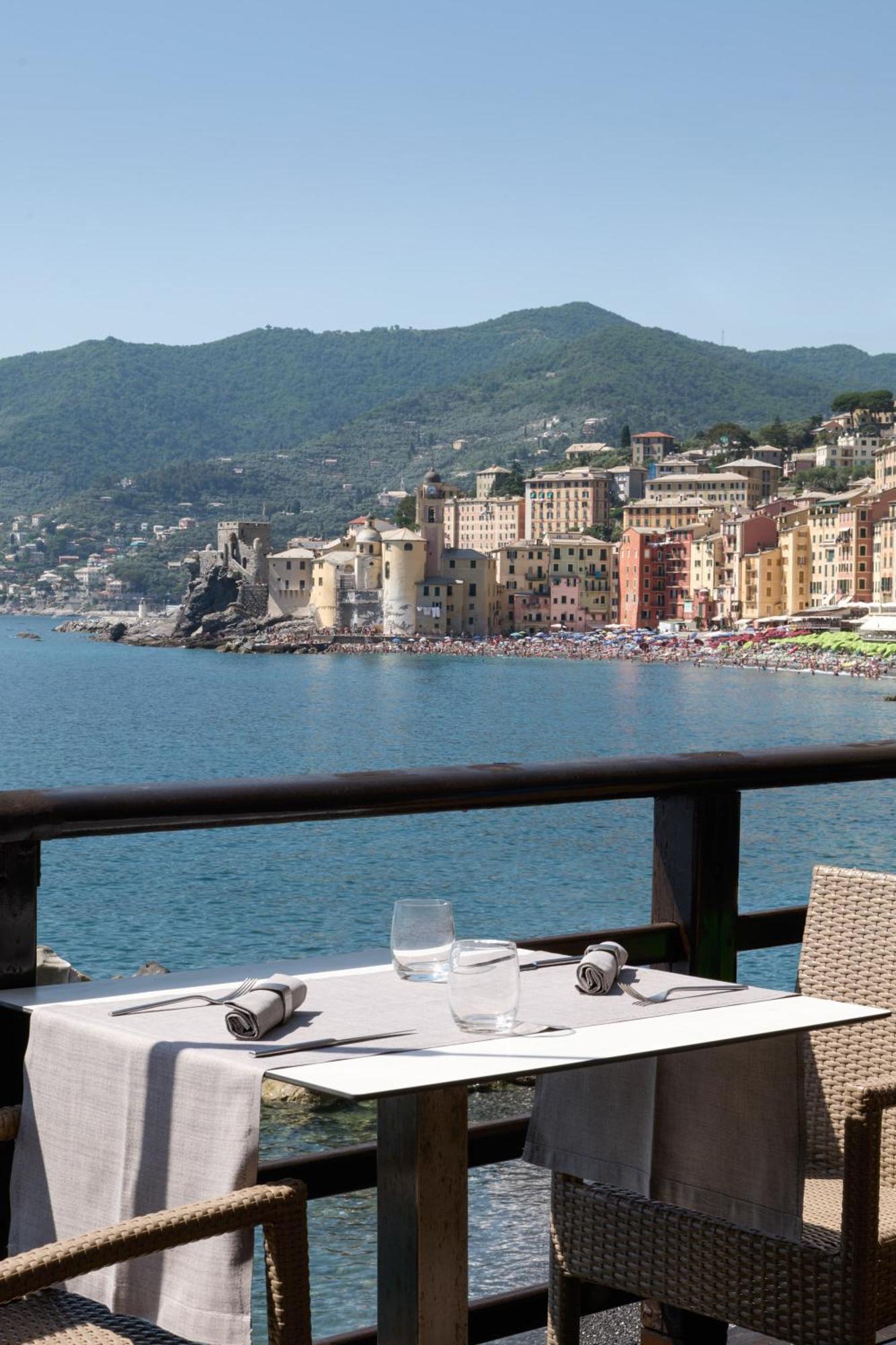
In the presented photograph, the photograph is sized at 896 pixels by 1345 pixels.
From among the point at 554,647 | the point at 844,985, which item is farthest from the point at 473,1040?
the point at 554,647

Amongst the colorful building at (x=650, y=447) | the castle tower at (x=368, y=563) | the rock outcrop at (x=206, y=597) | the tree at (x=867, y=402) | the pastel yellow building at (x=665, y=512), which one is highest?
the tree at (x=867, y=402)

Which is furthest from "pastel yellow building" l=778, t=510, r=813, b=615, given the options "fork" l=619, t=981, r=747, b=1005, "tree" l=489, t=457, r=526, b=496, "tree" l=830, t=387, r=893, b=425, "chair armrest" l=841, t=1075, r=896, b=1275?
"chair armrest" l=841, t=1075, r=896, b=1275

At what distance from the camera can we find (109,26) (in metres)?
32.6

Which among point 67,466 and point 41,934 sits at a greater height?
point 67,466

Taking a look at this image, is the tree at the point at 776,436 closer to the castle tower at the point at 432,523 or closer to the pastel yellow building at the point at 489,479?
the pastel yellow building at the point at 489,479

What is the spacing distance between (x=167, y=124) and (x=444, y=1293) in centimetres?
3418

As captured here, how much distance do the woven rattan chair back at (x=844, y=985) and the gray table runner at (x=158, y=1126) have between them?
0.47 metres

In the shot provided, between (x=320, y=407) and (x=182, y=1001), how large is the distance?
154m

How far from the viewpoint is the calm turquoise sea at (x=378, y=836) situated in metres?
15.8

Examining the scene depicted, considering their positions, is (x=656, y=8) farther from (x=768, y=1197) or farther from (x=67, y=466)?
(x=67, y=466)

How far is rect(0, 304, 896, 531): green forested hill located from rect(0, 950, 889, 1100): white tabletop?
127 m

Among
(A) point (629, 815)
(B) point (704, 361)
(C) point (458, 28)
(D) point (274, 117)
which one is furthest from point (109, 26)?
(B) point (704, 361)

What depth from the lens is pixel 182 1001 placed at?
1.63 meters

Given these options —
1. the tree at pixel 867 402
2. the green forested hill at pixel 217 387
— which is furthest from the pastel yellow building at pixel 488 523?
the green forested hill at pixel 217 387
